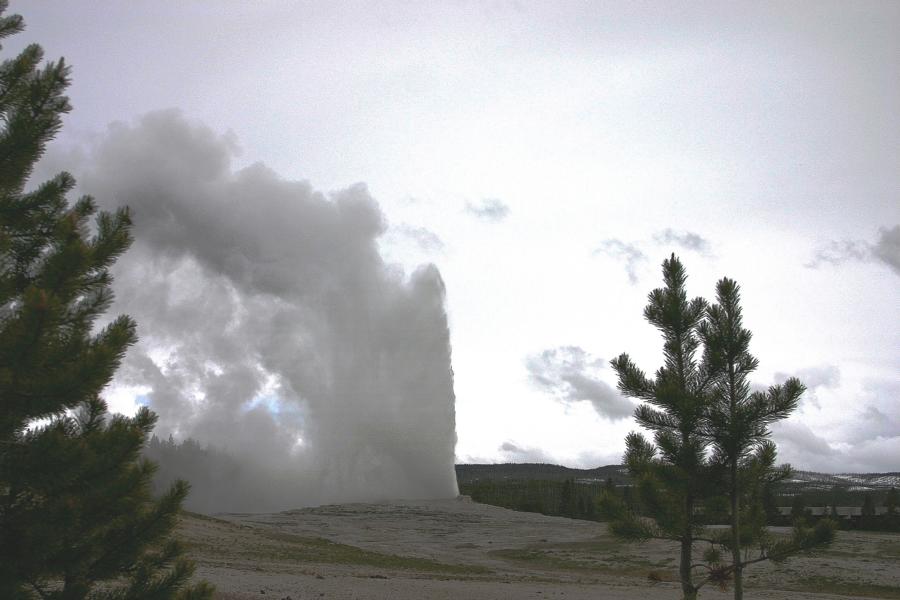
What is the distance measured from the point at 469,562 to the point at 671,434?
36.4 m

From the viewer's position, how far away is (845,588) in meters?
32.8

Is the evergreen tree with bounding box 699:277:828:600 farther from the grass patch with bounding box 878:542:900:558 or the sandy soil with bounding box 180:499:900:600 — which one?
the grass patch with bounding box 878:542:900:558

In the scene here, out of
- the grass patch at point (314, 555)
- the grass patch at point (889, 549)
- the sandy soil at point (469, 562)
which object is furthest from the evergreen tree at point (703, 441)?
the grass patch at point (889, 549)

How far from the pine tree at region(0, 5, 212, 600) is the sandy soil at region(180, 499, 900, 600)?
23.1 ft

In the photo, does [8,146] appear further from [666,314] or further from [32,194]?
[666,314]

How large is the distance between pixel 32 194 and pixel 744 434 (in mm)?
9319

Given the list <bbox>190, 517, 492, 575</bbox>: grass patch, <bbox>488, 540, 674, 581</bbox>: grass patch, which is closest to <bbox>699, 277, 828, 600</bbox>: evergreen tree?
<bbox>190, 517, 492, 575</bbox>: grass patch

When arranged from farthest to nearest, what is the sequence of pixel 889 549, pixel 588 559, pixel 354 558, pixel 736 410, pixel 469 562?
pixel 588 559 < pixel 469 562 < pixel 889 549 < pixel 354 558 < pixel 736 410

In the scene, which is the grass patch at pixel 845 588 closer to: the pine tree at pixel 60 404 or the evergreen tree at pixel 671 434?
the evergreen tree at pixel 671 434

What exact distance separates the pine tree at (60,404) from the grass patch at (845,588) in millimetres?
33531

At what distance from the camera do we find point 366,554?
43.8 metres

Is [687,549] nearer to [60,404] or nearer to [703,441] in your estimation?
[703,441]

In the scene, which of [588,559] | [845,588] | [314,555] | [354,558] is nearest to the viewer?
[845,588]

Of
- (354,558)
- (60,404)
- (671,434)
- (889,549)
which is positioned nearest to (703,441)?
(671,434)
